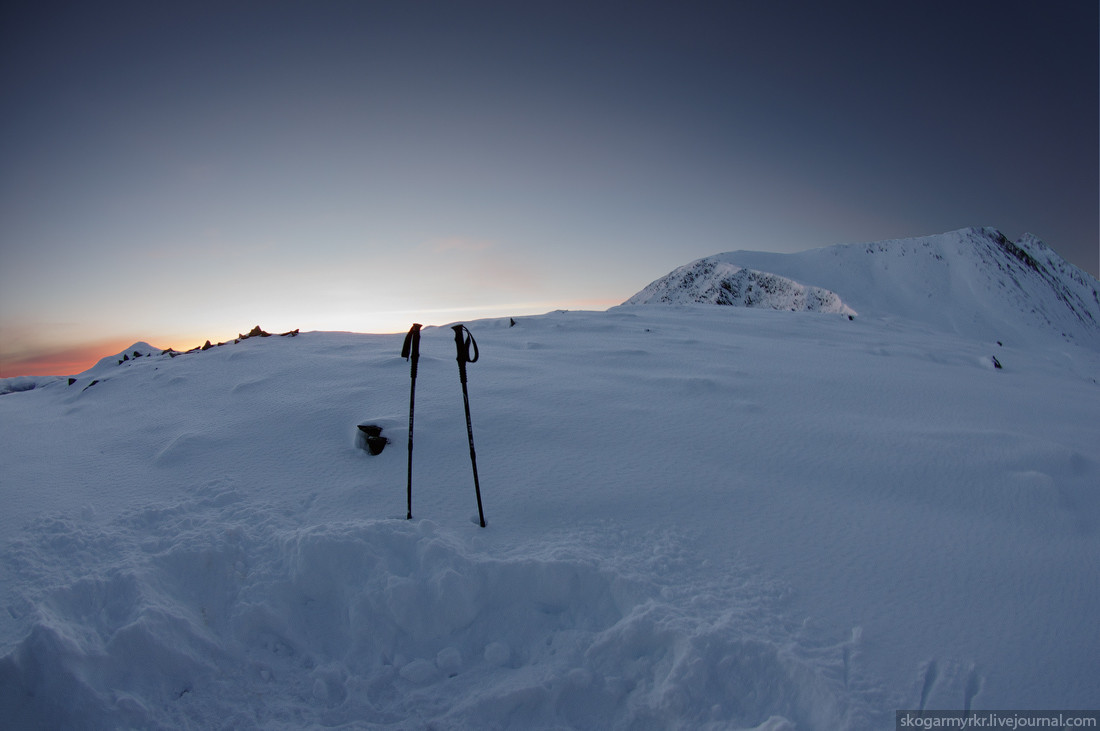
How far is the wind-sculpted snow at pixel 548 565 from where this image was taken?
2.62 meters

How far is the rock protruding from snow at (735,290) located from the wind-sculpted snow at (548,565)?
30.6 metres

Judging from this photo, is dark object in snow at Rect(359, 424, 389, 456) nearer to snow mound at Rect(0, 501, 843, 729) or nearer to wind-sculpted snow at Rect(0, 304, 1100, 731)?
wind-sculpted snow at Rect(0, 304, 1100, 731)

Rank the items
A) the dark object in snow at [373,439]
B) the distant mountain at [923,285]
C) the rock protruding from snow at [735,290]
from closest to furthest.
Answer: the dark object in snow at [373,439] < the rock protruding from snow at [735,290] < the distant mountain at [923,285]

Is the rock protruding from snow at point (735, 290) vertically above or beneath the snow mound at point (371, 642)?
above

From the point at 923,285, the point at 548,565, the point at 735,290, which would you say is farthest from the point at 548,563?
the point at 923,285

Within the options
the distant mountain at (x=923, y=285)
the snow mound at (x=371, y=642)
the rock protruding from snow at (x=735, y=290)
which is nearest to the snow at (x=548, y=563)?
the snow mound at (x=371, y=642)

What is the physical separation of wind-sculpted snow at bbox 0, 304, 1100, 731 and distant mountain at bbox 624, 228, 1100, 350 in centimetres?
3174

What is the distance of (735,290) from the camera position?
40406 millimetres

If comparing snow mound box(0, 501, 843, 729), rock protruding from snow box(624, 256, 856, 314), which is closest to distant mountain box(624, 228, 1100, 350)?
rock protruding from snow box(624, 256, 856, 314)

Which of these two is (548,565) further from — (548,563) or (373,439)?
(373,439)

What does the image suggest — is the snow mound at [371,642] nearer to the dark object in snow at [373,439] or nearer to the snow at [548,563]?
the snow at [548,563]

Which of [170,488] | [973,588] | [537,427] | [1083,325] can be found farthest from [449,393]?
[1083,325]

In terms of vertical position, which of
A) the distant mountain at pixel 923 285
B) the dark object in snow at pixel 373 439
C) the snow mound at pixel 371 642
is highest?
the distant mountain at pixel 923 285

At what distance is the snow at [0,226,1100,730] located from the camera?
2.62m
